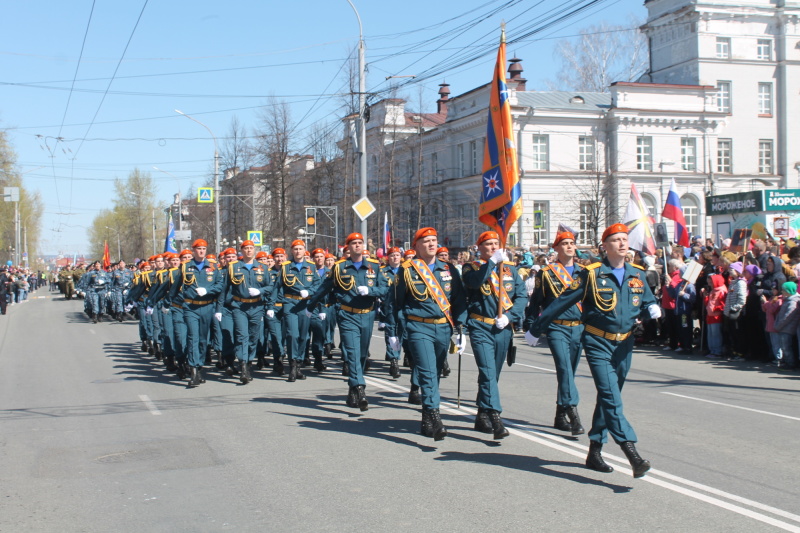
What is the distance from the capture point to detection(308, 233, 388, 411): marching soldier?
32.5 feet

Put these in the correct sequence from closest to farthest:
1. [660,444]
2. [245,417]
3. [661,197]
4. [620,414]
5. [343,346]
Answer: [620,414]
[660,444]
[245,417]
[343,346]
[661,197]

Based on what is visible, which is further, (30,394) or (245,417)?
(30,394)

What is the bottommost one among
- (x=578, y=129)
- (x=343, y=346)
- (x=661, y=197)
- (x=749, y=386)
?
(x=749, y=386)

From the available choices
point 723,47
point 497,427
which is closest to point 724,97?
point 723,47

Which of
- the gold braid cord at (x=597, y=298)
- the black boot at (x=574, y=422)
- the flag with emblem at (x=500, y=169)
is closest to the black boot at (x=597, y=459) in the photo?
the gold braid cord at (x=597, y=298)

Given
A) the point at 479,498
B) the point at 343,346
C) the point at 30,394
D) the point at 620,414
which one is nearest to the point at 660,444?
the point at 620,414

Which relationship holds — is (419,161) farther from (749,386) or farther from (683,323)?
(749,386)

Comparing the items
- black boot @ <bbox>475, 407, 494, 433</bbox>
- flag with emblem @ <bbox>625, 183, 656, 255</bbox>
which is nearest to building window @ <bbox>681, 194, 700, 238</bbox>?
flag with emblem @ <bbox>625, 183, 656, 255</bbox>

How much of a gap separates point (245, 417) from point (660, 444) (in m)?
4.40

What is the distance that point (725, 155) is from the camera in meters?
52.6

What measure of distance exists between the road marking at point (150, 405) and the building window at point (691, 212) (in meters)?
44.5

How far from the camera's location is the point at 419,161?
179ft

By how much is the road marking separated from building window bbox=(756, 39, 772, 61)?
5086cm

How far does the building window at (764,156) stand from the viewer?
2109 inches
